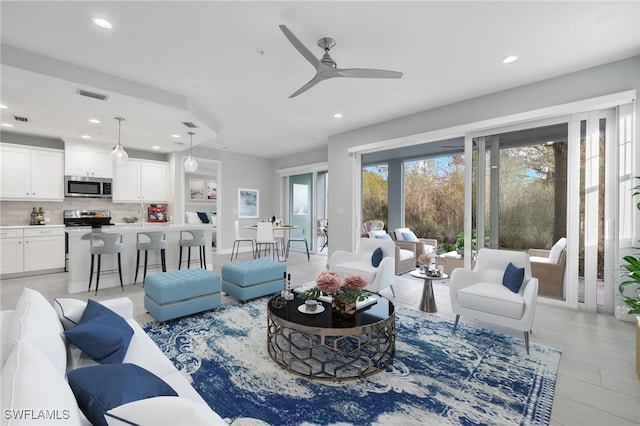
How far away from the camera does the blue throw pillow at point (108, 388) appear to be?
3.27 ft

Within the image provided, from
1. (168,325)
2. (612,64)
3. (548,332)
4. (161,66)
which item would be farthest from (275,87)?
(548,332)

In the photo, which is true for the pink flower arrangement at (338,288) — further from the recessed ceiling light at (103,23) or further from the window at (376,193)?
the window at (376,193)

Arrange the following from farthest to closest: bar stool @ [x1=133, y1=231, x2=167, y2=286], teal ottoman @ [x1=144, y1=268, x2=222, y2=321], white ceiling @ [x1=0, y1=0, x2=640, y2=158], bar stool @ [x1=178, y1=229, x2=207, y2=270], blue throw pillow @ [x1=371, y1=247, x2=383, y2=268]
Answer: bar stool @ [x1=178, y1=229, x2=207, y2=270] < bar stool @ [x1=133, y1=231, x2=167, y2=286] < blue throw pillow @ [x1=371, y1=247, x2=383, y2=268] < teal ottoman @ [x1=144, y1=268, x2=222, y2=321] < white ceiling @ [x1=0, y1=0, x2=640, y2=158]

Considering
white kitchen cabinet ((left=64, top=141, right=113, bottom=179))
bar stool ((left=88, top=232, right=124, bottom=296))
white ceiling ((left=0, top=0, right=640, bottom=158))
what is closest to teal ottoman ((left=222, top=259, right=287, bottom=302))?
bar stool ((left=88, top=232, right=124, bottom=296))

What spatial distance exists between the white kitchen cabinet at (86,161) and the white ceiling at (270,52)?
122cm

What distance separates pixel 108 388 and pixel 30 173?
6913 mm

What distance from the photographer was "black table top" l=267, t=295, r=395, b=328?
2.28m

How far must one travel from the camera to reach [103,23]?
2.66 m

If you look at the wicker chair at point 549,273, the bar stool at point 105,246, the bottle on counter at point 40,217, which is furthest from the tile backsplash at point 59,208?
the wicker chair at point 549,273

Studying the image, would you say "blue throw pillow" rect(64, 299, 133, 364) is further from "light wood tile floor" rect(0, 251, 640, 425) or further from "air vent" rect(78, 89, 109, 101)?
"air vent" rect(78, 89, 109, 101)

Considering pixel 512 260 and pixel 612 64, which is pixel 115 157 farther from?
pixel 612 64

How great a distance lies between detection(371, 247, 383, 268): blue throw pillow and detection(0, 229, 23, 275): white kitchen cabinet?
20.9 ft

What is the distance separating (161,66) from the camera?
3461 millimetres

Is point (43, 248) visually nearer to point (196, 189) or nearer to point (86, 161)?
point (86, 161)
